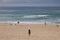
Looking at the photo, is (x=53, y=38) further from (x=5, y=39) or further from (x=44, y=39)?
(x=5, y=39)

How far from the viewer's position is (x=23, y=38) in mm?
11945

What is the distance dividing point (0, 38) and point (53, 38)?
144 inches

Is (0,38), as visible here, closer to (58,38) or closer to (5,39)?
(5,39)

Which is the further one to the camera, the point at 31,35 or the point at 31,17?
the point at 31,17

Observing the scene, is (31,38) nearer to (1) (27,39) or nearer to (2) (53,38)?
(1) (27,39)

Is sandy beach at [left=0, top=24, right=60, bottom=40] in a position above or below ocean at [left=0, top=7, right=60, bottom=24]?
above

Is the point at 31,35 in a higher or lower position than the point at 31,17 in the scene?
higher

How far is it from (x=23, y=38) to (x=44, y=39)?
1462 millimetres

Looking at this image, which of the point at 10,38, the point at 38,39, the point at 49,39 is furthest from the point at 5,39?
the point at 49,39

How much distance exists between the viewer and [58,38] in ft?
39.0

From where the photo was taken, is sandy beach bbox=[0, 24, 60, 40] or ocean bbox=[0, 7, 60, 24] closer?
sandy beach bbox=[0, 24, 60, 40]

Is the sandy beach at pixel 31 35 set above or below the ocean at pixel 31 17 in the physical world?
above

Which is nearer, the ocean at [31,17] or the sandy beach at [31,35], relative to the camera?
the sandy beach at [31,35]

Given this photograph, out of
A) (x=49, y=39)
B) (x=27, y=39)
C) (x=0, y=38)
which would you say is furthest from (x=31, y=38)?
(x=0, y=38)
